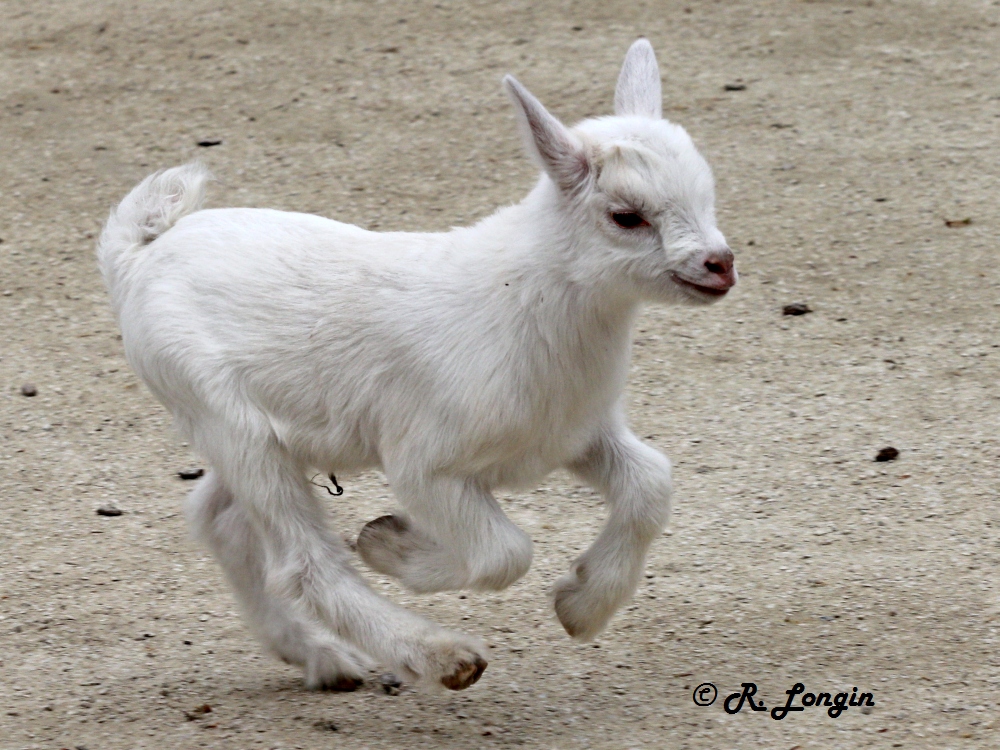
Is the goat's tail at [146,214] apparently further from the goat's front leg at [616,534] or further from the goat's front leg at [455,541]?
the goat's front leg at [616,534]

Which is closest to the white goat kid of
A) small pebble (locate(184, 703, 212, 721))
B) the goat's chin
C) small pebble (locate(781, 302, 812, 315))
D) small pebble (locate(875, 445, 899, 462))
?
the goat's chin

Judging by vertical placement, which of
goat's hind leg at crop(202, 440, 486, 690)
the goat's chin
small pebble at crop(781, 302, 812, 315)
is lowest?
small pebble at crop(781, 302, 812, 315)

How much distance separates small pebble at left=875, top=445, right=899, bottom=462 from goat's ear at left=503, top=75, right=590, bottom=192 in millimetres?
2335

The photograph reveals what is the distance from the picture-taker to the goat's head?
3.89 m

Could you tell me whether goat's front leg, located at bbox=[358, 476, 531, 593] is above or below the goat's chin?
below

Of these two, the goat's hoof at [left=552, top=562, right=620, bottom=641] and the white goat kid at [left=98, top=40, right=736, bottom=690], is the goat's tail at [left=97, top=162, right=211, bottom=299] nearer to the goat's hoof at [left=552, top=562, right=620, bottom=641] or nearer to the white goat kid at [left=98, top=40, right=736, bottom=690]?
the white goat kid at [left=98, top=40, right=736, bottom=690]

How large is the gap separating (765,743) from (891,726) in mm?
341

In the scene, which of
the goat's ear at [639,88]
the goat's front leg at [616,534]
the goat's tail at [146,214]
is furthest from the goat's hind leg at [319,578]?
the goat's ear at [639,88]

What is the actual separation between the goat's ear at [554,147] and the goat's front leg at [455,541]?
867 mm

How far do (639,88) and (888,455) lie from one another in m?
2.06

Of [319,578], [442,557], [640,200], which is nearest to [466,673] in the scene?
[442,557]

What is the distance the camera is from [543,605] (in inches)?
202

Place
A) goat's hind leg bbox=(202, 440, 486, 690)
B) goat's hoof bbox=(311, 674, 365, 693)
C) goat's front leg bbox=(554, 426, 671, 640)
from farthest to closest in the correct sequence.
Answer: goat's hoof bbox=(311, 674, 365, 693) → goat's front leg bbox=(554, 426, 671, 640) → goat's hind leg bbox=(202, 440, 486, 690)

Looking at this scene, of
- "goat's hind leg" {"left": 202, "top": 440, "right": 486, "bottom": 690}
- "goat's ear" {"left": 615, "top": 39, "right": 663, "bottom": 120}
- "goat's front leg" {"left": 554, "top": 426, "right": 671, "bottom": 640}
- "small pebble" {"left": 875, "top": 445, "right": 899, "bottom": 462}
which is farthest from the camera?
"small pebble" {"left": 875, "top": 445, "right": 899, "bottom": 462}
